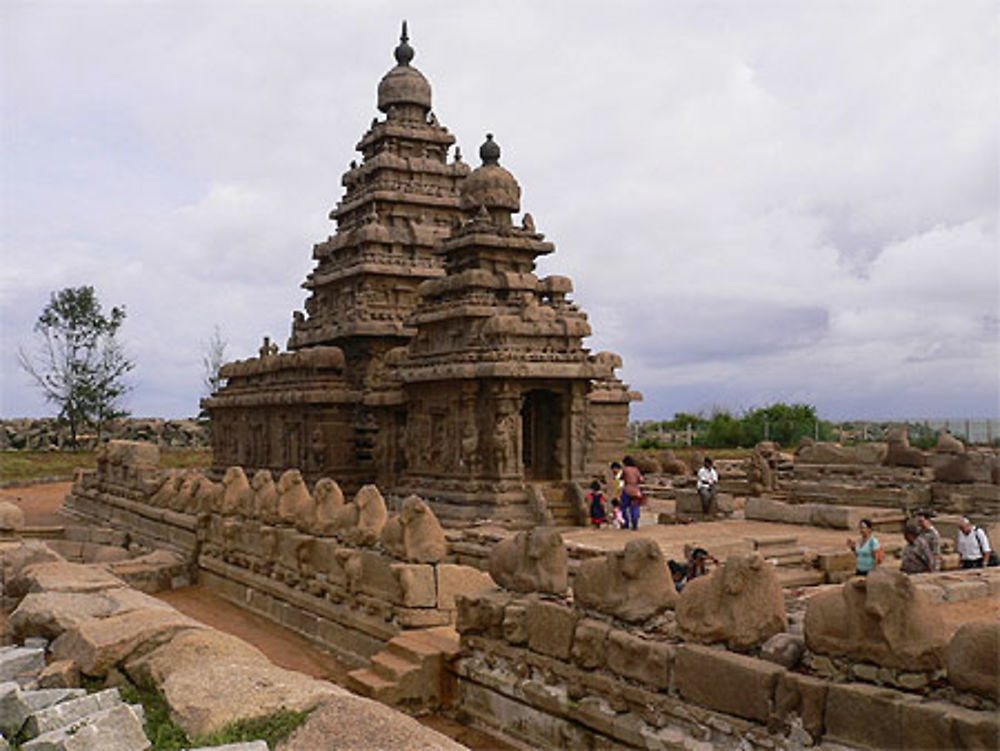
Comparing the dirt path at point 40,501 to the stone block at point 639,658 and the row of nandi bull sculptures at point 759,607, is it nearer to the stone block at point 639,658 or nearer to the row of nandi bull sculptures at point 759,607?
the row of nandi bull sculptures at point 759,607

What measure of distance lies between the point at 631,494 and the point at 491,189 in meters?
6.63

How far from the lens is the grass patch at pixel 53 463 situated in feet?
109

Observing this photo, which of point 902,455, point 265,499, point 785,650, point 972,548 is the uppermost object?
point 902,455

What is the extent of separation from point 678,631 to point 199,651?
10.2 feet

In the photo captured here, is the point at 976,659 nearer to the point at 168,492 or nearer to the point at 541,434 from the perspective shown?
the point at 541,434

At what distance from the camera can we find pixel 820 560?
10484mm

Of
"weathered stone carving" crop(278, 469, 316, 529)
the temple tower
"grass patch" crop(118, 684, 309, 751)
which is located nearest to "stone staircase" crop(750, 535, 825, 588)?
the temple tower

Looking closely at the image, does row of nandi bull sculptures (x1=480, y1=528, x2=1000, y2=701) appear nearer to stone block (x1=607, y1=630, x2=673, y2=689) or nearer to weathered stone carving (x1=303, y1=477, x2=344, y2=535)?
stone block (x1=607, y1=630, x2=673, y2=689)

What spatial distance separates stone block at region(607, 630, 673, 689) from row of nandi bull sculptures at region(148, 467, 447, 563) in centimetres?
337

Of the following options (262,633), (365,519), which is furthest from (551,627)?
(262,633)

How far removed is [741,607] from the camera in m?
5.62

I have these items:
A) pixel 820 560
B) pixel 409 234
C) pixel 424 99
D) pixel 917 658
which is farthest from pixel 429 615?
pixel 424 99

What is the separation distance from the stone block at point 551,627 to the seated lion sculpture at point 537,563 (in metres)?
0.19

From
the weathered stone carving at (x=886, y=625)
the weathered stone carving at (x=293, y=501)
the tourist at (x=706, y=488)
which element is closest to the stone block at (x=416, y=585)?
the weathered stone carving at (x=293, y=501)
